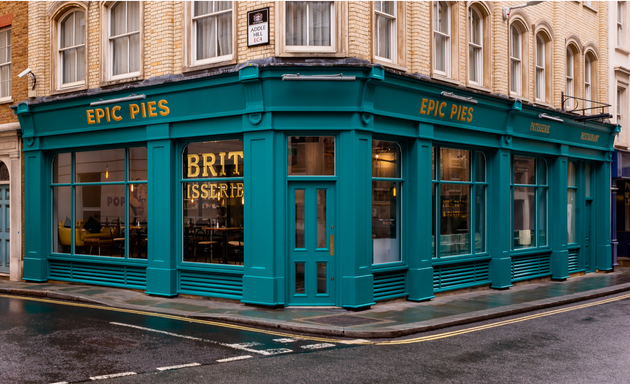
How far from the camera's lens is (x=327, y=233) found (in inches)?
470

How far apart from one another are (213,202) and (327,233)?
2648 millimetres

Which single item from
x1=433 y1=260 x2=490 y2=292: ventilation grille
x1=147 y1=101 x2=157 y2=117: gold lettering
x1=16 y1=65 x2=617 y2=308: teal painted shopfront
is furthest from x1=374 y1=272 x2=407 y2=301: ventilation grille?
x1=147 y1=101 x2=157 y2=117: gold lettering


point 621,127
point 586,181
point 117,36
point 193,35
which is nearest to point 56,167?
point 117,36

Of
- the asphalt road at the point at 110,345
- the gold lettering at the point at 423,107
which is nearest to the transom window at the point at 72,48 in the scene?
the asphalt road at the point at 110,345

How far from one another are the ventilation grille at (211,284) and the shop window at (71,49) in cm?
554

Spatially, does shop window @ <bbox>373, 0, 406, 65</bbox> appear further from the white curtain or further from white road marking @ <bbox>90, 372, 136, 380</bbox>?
white road marking @ <bbox>90, 372, 136, 380</bbox>

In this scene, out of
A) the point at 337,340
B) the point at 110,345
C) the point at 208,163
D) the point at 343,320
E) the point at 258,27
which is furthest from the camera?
the point at 208,163

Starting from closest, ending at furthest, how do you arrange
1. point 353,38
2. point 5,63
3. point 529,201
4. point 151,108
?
point 353,38 → point 151,108 → point 5,63 → point 529,201

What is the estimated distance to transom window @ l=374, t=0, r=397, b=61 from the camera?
1259 centimetres

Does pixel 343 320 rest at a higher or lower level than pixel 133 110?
lower

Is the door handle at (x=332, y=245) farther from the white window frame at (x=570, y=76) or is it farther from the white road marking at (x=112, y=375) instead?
the white window frame at (x=570, y=76)

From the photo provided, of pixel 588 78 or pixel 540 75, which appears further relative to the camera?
pixel 588 78

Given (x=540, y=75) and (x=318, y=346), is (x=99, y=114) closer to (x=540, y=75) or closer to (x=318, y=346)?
(x=318, y=346)

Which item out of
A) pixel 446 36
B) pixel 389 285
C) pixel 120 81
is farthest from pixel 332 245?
pixel 120 81
